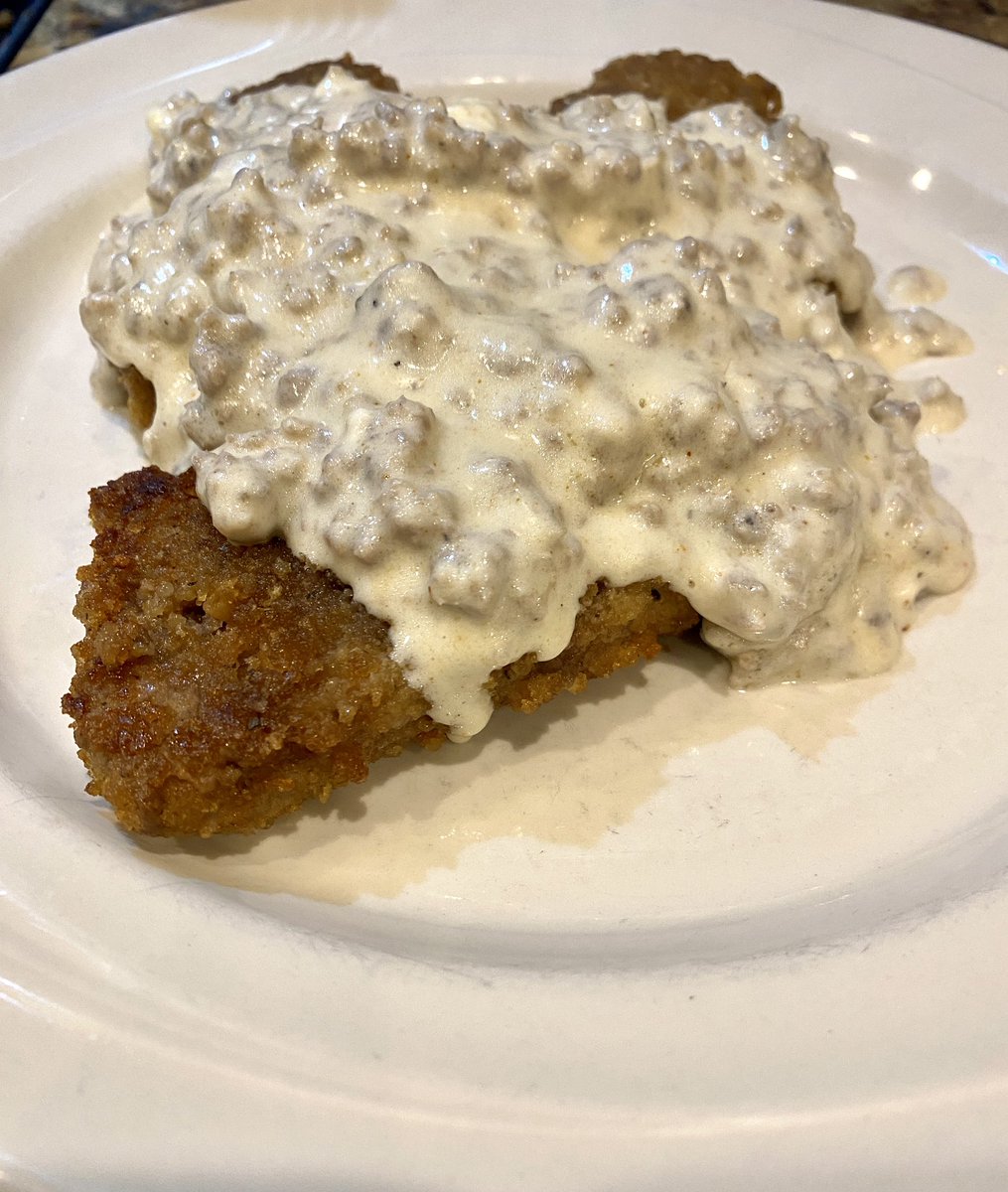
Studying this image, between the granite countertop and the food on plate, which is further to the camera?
the granite countertop

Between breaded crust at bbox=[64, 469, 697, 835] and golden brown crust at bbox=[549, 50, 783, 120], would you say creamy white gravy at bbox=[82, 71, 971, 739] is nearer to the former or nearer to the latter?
breaded crust at bbox=[64, 469, 697, 835]

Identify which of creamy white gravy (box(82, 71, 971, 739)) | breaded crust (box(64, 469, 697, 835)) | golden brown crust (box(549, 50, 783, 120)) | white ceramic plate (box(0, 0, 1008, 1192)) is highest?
golden brown crust (box(549, 50, 783, 120))

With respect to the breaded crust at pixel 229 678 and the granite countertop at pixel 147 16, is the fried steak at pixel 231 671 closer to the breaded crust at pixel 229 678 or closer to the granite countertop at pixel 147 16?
the breaded crust at pixel 229 678

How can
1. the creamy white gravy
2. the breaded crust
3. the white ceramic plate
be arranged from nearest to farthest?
1. the white ceramic plate
2. the breaded crust
3. the creamy white gravy

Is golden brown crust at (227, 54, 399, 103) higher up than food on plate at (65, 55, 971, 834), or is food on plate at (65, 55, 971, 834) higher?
golden brown crust at (227, 54, 399, 103)

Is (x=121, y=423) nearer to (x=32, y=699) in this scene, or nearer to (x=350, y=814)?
(x=32, y=699)

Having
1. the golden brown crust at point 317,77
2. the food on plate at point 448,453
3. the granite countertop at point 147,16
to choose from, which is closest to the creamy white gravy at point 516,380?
the food on plate at point 448,453

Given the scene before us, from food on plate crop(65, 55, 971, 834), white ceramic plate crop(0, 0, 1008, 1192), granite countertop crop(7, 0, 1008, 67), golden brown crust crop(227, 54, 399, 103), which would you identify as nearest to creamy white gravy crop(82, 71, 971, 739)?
food on plate crop(65, 55, 971, 834)

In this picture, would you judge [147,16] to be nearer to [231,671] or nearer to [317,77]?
[317,77]
